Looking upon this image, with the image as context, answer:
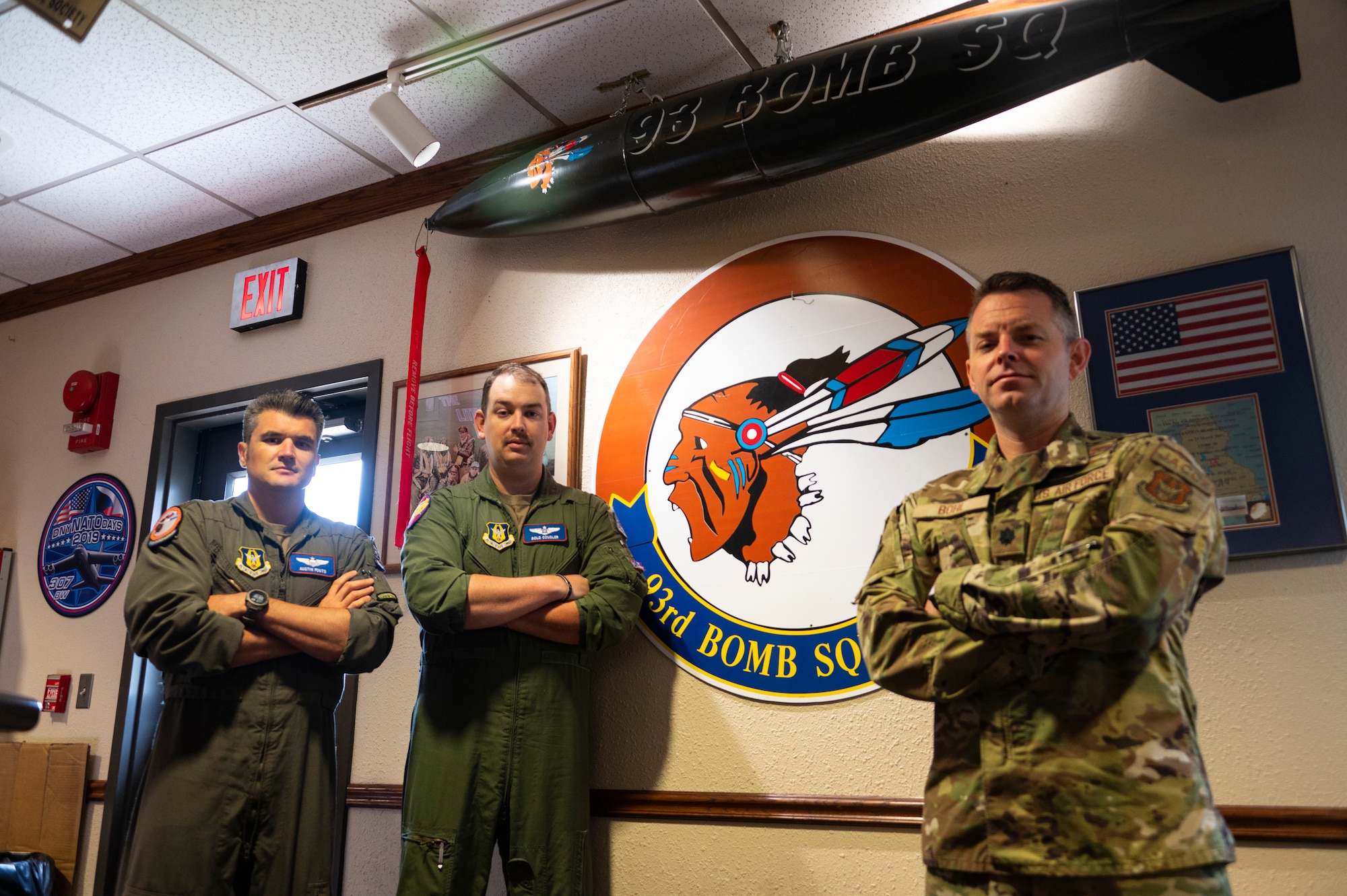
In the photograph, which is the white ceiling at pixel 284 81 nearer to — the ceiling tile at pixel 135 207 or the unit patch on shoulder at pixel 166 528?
the ceiling tile at pixel 135 207

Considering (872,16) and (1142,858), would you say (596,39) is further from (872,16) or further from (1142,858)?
(1142,858)

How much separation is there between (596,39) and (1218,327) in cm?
185

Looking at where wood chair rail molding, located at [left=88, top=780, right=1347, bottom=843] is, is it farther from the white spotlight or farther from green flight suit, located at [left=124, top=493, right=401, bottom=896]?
the white spotlight

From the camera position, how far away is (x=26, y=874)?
125 inches

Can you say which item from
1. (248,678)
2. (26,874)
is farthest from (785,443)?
(26,874)

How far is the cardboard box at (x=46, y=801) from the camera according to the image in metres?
3.41

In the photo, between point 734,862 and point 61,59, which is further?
point 61,59

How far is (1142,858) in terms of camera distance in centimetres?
128

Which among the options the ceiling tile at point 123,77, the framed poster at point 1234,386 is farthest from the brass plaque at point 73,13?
the framed poster at point 1234,386

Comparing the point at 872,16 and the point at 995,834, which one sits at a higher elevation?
the point at 872,16

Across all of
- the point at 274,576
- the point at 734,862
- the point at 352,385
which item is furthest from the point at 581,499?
the point at 352,385

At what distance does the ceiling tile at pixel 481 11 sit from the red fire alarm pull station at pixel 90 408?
2.40 meters

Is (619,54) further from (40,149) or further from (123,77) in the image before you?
(40,149)

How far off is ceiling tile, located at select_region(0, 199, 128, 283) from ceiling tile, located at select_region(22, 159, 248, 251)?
3.5 inches
